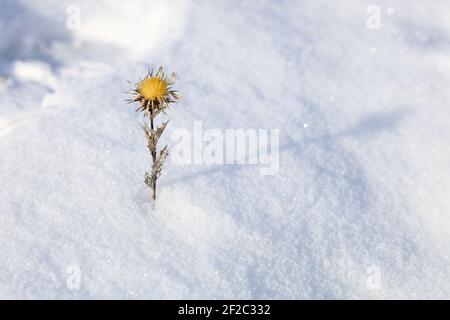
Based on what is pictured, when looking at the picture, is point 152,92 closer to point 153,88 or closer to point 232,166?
point 153,88

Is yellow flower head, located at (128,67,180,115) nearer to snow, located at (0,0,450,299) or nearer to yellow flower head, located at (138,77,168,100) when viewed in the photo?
yellow flower head, located at (138,77,168,100)

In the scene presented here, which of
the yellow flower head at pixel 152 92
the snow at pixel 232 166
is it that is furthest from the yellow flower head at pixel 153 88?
the snow at pixel 232 166

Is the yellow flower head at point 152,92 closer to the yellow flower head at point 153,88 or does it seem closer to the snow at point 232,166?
the yellow flower head at point 153,88

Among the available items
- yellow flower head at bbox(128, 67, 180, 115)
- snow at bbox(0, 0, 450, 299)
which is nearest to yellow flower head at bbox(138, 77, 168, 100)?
yellow flower head at bbox(128, 67, 180, 115)

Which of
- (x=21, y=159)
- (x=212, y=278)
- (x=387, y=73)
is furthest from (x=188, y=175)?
(x=387, y=73)

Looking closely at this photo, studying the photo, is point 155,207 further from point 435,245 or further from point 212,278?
point 435,245

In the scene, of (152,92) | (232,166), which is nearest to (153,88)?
(152,92)
